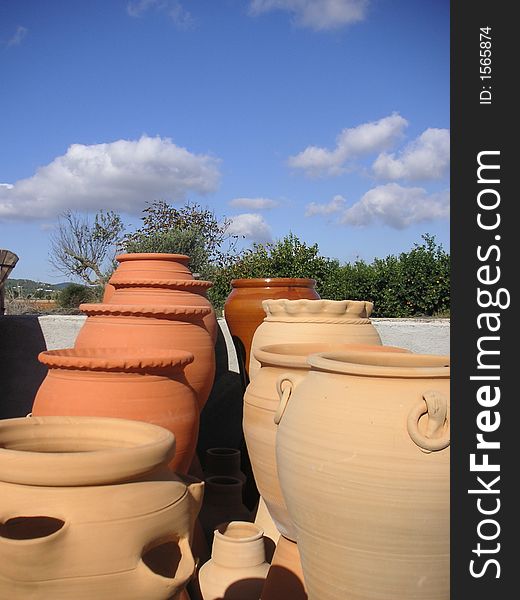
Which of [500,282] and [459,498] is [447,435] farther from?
[500,282]

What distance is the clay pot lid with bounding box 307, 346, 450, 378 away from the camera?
1.78 meters

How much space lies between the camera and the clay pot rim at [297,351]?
240 cm

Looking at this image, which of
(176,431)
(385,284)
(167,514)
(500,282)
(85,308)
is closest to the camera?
(167,514)

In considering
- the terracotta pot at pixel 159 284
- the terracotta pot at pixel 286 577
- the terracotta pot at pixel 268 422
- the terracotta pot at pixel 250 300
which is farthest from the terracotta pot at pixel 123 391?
the terracotta pot at pixel 250 300

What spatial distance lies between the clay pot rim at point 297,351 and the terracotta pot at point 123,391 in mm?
346

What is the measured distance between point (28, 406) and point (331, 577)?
3.56 m

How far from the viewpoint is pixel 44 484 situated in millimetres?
1547

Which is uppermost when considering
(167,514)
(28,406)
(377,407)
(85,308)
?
(85,308)

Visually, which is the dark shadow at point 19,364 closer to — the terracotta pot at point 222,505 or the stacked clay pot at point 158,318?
the stacked clay pot at point 158,318

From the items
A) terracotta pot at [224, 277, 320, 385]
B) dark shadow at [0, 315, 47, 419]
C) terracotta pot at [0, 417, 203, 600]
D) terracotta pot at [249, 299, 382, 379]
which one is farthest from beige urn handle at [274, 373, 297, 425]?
dark shadow at [0, 315, 47, 419]

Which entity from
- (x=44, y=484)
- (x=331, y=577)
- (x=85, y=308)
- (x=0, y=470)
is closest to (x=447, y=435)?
(x=331, y=577)

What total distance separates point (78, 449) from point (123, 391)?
45 centimetres

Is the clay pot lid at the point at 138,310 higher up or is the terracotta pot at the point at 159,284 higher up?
the terracotta pot at the point at 159,284

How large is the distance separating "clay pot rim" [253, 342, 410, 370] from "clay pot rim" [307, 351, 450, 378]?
13cm
